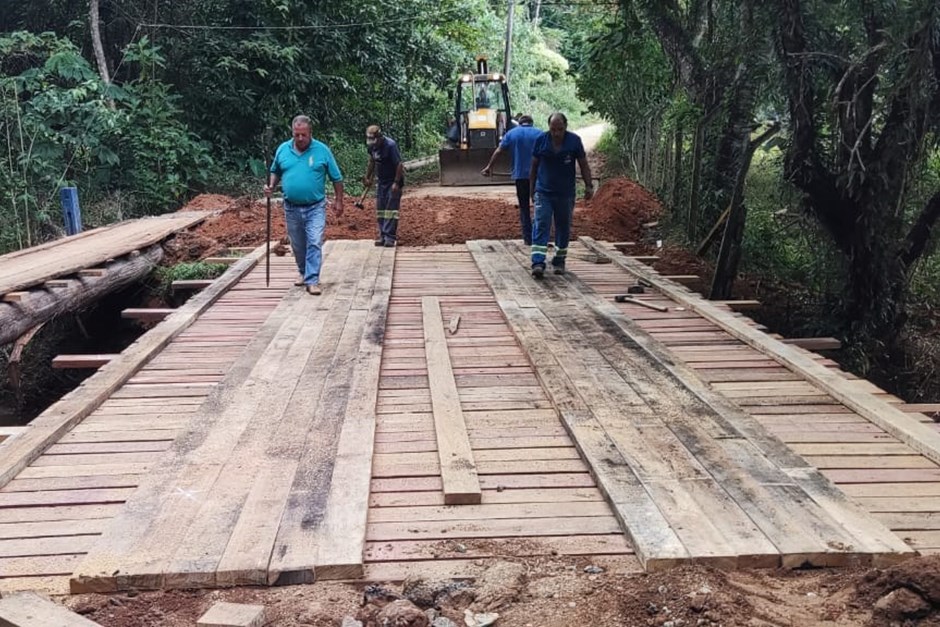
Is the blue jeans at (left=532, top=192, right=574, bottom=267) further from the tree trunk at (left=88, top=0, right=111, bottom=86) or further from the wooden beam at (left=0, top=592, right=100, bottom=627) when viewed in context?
the tree trunk at (left=88, top=0, right=111, bottom=86)

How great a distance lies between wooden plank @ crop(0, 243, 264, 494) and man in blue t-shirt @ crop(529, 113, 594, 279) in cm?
313

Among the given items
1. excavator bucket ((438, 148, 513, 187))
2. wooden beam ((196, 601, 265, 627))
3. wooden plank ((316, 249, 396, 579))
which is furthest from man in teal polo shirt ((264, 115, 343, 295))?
excavator bucket ((438, 148, 513, 187))

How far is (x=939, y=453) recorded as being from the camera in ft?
11.9

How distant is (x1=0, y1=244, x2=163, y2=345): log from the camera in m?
6.46

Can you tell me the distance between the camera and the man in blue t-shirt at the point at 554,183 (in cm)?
764

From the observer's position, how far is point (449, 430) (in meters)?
3.99

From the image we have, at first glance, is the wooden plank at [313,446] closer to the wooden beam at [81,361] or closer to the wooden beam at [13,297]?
the wooden beam at [81,361]

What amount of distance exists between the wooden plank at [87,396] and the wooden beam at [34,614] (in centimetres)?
108

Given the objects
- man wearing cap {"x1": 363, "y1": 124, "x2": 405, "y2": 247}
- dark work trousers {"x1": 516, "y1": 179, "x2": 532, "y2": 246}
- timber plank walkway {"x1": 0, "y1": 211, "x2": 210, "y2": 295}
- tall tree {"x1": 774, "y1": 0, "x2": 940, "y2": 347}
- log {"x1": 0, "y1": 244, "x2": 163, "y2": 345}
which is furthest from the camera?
dark work trousers {"x1": 516, "y1": 179, "x2": 532, "y2": 246}

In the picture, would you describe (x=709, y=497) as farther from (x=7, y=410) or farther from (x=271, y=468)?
(x=7, y=410)

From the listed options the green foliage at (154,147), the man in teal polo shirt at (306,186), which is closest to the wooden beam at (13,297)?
the man in teal polo shirt at (306,186)

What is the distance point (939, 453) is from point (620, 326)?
Answer: 2633mm

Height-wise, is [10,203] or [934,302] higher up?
[10,203]

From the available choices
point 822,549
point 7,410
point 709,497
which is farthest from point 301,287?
point 822,549
